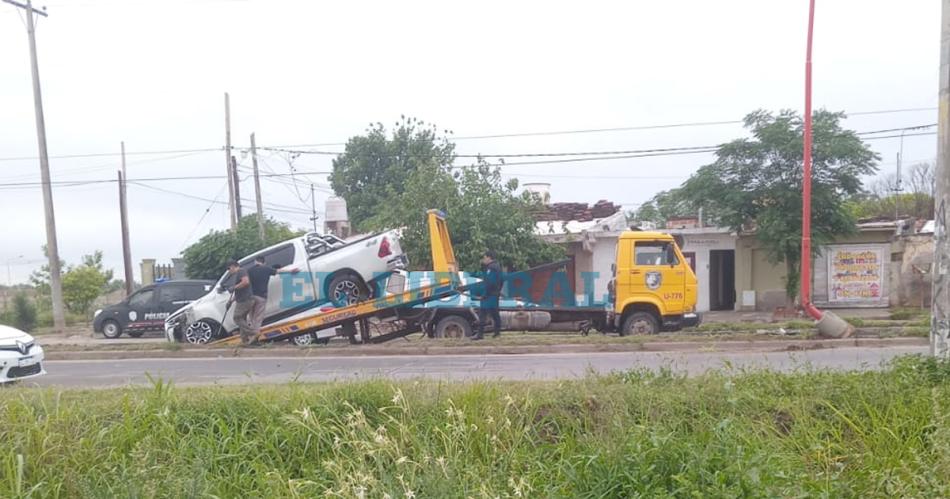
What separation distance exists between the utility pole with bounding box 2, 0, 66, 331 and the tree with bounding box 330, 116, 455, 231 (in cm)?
1574

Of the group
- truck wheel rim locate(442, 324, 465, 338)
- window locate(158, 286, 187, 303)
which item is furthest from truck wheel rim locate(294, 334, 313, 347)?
window locate(158, 286, 187, 303)

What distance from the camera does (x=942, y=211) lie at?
6453 millimetres

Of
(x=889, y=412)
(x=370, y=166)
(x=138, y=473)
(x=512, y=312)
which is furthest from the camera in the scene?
(x=370, y=166)

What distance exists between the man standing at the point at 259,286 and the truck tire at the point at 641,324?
21.9ft

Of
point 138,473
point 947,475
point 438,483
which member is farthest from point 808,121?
point 138,473

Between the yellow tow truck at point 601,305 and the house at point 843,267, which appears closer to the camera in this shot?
the yellow tow truck at point 601,305

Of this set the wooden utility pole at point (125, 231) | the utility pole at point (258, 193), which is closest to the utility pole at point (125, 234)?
the wooden utility pole at point (125, 231)

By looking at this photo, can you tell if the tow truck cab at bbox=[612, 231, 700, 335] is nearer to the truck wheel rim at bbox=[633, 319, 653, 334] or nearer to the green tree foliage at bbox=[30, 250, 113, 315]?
the truck wheel rim at bbox=[633, 319, 653, 334]

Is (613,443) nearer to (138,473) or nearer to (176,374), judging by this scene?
(138,473)

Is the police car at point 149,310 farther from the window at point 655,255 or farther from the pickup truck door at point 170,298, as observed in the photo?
the window at point 655,255

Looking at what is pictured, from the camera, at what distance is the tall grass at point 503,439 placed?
13.1 ft

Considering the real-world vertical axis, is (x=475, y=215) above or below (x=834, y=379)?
above

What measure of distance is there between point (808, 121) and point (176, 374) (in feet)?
44.4

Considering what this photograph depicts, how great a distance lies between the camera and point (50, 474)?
4.53 meters
